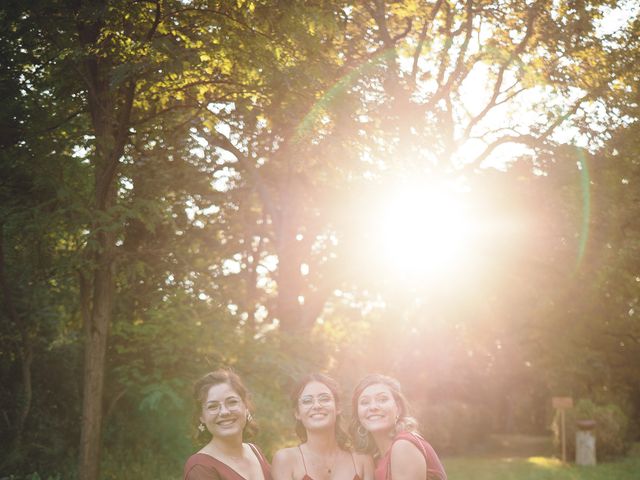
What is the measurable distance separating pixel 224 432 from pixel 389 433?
3.47 feet

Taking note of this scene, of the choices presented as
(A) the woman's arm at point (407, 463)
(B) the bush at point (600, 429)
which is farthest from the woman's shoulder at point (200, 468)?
(B) the bush at point (600, 429)

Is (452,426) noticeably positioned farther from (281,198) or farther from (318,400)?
(318,400)

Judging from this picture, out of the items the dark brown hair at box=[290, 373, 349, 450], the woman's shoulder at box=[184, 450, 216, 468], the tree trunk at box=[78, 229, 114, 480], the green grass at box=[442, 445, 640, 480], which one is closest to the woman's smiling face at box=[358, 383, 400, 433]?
the dark brown hair at box=[290, 373, 349, 450]

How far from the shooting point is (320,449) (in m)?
4.54

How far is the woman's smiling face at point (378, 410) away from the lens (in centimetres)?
448

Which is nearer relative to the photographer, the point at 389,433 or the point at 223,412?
the point at 223,412

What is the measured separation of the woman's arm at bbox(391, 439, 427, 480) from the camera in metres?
4.09

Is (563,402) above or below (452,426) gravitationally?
above

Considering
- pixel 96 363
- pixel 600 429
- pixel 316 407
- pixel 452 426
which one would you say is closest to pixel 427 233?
pixel 452 426

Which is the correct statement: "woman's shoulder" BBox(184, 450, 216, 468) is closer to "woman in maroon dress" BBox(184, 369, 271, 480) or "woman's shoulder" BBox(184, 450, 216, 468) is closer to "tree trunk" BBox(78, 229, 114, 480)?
"woman in maroon dress" BBox(184, 369, 271, 480)

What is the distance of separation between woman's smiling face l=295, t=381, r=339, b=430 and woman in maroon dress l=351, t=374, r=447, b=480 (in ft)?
0.61

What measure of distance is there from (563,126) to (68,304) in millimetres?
13198

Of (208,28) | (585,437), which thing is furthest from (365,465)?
(585,437)

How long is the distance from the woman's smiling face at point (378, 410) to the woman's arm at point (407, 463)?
332mm
